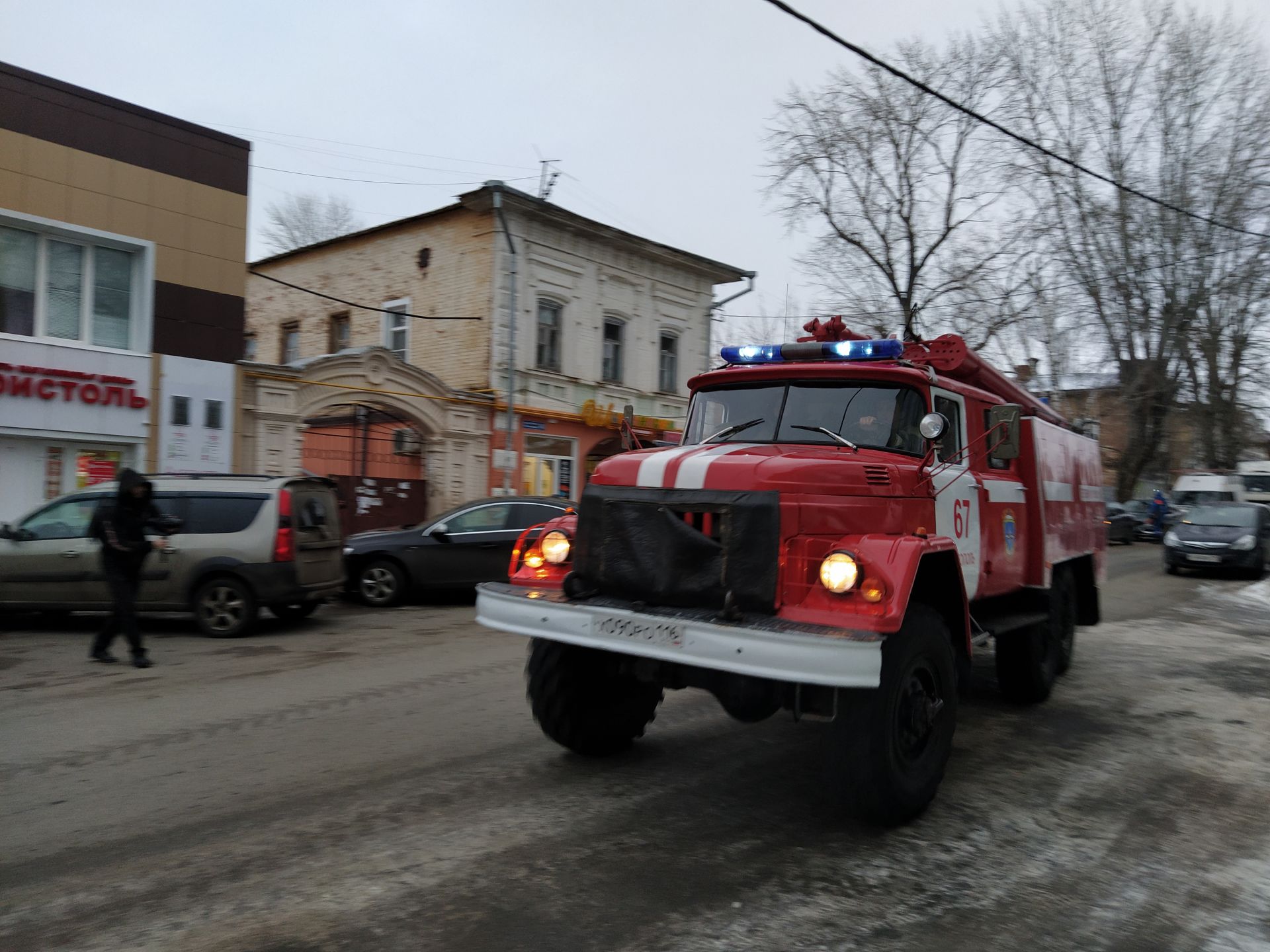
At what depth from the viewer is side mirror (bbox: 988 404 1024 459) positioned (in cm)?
545

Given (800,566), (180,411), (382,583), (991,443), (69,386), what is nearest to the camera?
(800,566)

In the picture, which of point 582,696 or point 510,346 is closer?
point 582,696

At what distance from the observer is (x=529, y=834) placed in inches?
170

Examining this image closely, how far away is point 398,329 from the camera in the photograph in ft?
78.8

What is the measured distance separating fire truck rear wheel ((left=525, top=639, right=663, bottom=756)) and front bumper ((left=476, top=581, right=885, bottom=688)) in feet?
1.59

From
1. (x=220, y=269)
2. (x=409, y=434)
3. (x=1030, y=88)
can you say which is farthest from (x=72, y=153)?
(x=1030, y=88)

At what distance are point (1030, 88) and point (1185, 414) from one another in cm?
1681

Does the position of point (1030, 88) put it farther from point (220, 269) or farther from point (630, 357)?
point (220, 269)

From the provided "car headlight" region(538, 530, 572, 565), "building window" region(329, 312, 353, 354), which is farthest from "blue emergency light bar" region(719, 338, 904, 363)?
"building window" region(329, 312, 353, 354)

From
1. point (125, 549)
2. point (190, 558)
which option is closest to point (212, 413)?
point (190, 558)

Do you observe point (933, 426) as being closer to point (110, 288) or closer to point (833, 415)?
point (833, 415)

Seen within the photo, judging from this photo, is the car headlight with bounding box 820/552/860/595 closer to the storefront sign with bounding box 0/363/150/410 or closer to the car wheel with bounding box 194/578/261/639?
the car wheel with bounding box 194/578/261/639

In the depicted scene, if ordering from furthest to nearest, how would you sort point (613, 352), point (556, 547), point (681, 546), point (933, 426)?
point (613, 352) → point (556, 547) → point (933, 426) → point (681, 546)

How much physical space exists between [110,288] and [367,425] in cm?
559
